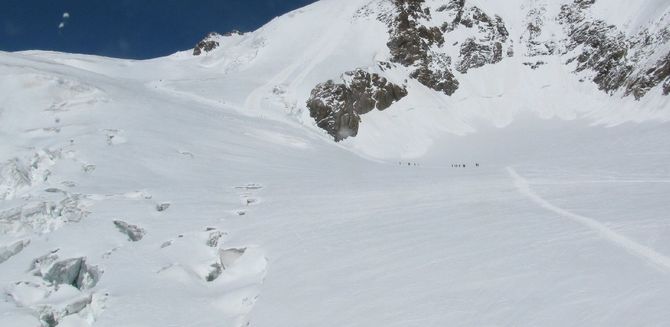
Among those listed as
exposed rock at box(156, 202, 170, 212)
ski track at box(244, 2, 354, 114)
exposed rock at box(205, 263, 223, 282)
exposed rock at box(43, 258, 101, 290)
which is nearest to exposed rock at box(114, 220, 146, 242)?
exposed rock at box(156, 202, 170, 212)

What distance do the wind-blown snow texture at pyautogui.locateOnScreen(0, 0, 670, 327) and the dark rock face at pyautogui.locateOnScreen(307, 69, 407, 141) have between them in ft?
4.59

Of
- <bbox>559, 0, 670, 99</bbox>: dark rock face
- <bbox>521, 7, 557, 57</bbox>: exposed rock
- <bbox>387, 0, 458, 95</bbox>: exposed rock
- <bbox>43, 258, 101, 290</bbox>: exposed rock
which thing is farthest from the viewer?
<bbox>521, 7, 557, 57</bbox>: exposed rock

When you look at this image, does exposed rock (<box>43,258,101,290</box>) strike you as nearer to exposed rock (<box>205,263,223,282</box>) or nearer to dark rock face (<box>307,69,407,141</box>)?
exposed rock (<box>205,263,223,282</box>)

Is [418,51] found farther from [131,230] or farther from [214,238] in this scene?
[131,230]

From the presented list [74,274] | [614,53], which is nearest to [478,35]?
[614,53]

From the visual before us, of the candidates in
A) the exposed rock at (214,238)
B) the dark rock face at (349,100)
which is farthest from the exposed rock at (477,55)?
the exposed rock at (214,238)

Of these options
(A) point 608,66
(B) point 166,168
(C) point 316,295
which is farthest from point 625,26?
(C) point 316,295

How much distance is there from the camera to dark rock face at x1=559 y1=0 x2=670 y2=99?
46.4 m

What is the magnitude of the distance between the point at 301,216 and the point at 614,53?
50.4 metres

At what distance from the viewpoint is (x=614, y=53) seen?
5547cm

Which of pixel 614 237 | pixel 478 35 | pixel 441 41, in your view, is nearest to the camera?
pixel 614 237

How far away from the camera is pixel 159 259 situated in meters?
14.4

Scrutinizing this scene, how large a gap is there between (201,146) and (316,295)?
1687cm

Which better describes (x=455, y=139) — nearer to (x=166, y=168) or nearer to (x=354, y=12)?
(x=354, y=12)
